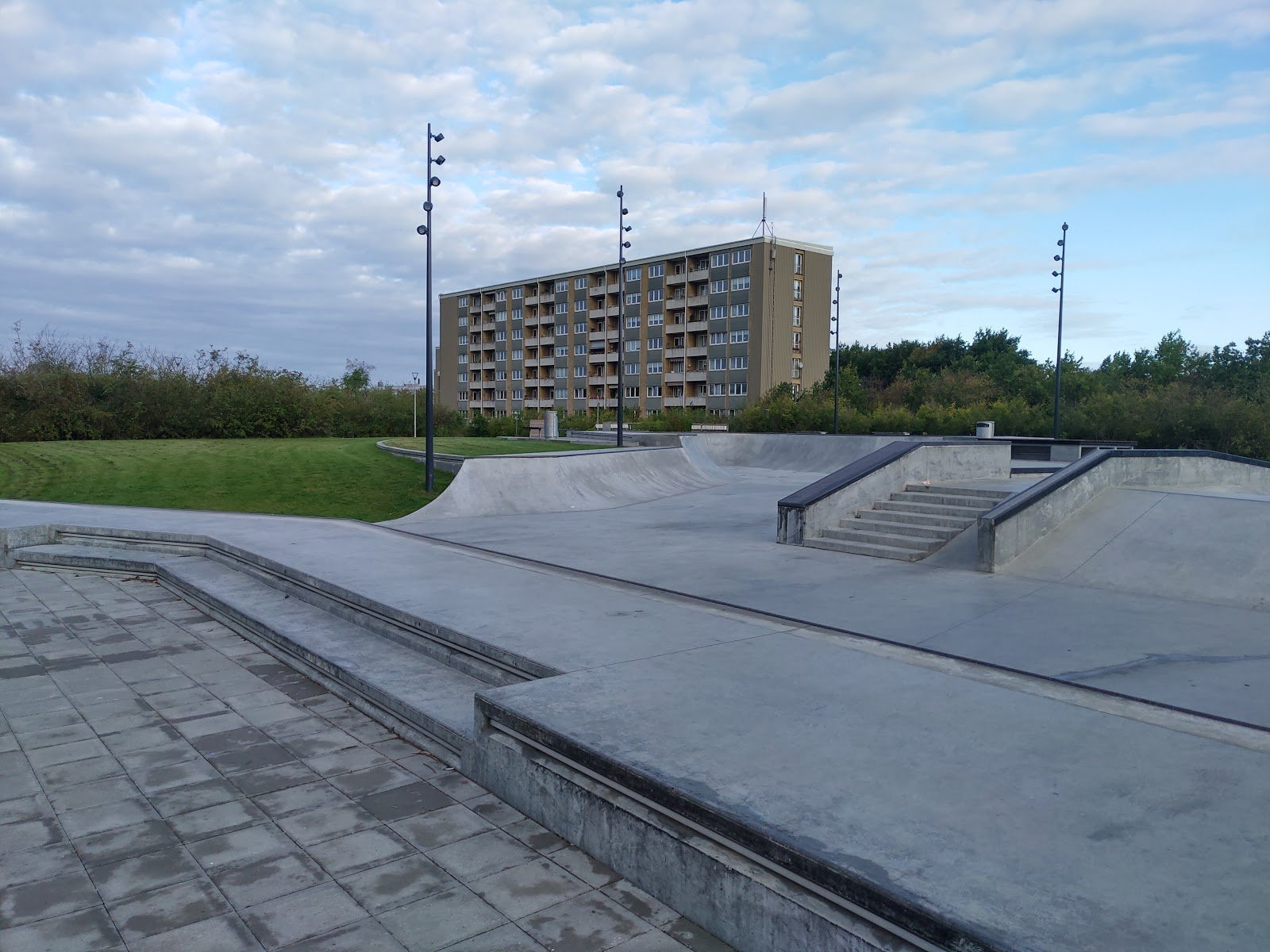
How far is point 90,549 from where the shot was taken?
1071cm

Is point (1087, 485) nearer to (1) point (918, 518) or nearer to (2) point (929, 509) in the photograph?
(2) point (929, 509)

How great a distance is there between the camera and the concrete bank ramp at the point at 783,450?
2527cm

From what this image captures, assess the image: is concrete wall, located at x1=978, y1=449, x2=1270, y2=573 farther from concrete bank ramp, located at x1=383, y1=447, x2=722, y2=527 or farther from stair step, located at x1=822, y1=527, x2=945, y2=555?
concrete bank ramp, located at x1=383, y1=447, x2=722, y2=527

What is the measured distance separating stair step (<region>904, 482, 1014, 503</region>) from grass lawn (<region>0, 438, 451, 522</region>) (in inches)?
349

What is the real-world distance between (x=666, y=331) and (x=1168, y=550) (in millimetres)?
59789

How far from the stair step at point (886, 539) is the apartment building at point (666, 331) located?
39345 mm

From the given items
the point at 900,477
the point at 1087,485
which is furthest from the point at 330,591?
the point at 1087,485

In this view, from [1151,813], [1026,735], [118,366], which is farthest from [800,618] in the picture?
[118,366]

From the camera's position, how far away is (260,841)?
142 inches

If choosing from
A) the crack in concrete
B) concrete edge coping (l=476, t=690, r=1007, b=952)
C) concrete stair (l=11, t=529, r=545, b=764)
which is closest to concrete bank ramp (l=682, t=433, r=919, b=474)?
concrete stair (l=11, t=529, r=545, b=764)

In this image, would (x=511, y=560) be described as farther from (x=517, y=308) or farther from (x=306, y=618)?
(x=517, y=308)

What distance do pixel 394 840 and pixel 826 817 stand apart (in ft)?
6.45

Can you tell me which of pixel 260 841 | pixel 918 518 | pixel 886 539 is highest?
pixel 918 518

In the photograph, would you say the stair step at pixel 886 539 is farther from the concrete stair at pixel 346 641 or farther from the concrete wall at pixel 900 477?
the concrete stair at pixel 346 641
